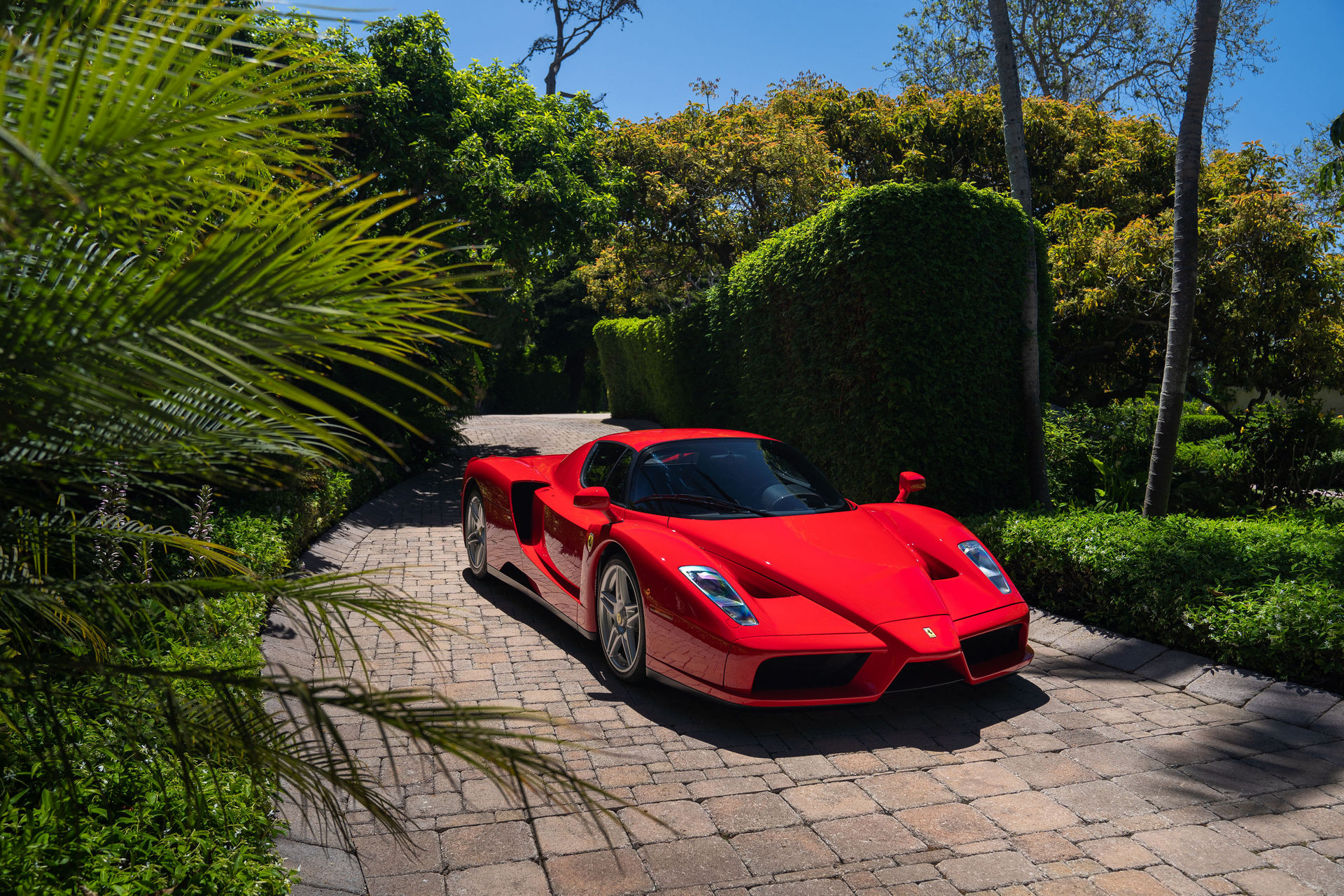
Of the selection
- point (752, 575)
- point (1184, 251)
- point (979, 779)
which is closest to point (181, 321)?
point (752, 575)

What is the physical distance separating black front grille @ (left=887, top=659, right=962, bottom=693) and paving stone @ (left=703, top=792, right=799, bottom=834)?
924 mm

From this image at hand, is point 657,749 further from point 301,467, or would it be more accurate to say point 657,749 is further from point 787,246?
point 787,246

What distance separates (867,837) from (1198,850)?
119 centimetres

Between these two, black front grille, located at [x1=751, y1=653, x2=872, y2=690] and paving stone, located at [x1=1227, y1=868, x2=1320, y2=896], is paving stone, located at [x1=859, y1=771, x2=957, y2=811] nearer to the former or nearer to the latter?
black front grille, located at [x1=751, y1=653, x2=872, y2=690]

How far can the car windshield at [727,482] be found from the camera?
536cm

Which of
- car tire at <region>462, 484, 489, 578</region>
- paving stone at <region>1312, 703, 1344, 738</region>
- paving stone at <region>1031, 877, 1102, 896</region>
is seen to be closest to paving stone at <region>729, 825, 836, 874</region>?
paving stone at <region>1031, 877, 1102, 896</region>

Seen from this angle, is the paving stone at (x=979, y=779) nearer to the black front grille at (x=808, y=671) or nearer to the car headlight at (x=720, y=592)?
the black front grille at (x=808, y=671)

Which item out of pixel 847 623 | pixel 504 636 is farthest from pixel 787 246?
pixel 847 623

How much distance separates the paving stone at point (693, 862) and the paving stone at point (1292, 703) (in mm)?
3091

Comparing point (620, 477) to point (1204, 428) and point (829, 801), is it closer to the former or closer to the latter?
point (829, 801)

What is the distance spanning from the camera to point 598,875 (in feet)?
10.2

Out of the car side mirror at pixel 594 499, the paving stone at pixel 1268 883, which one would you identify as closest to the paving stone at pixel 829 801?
the paving stone at pixel 1268 883

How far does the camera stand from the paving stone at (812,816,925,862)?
3258 millimetres

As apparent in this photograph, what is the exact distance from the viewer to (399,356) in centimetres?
159
